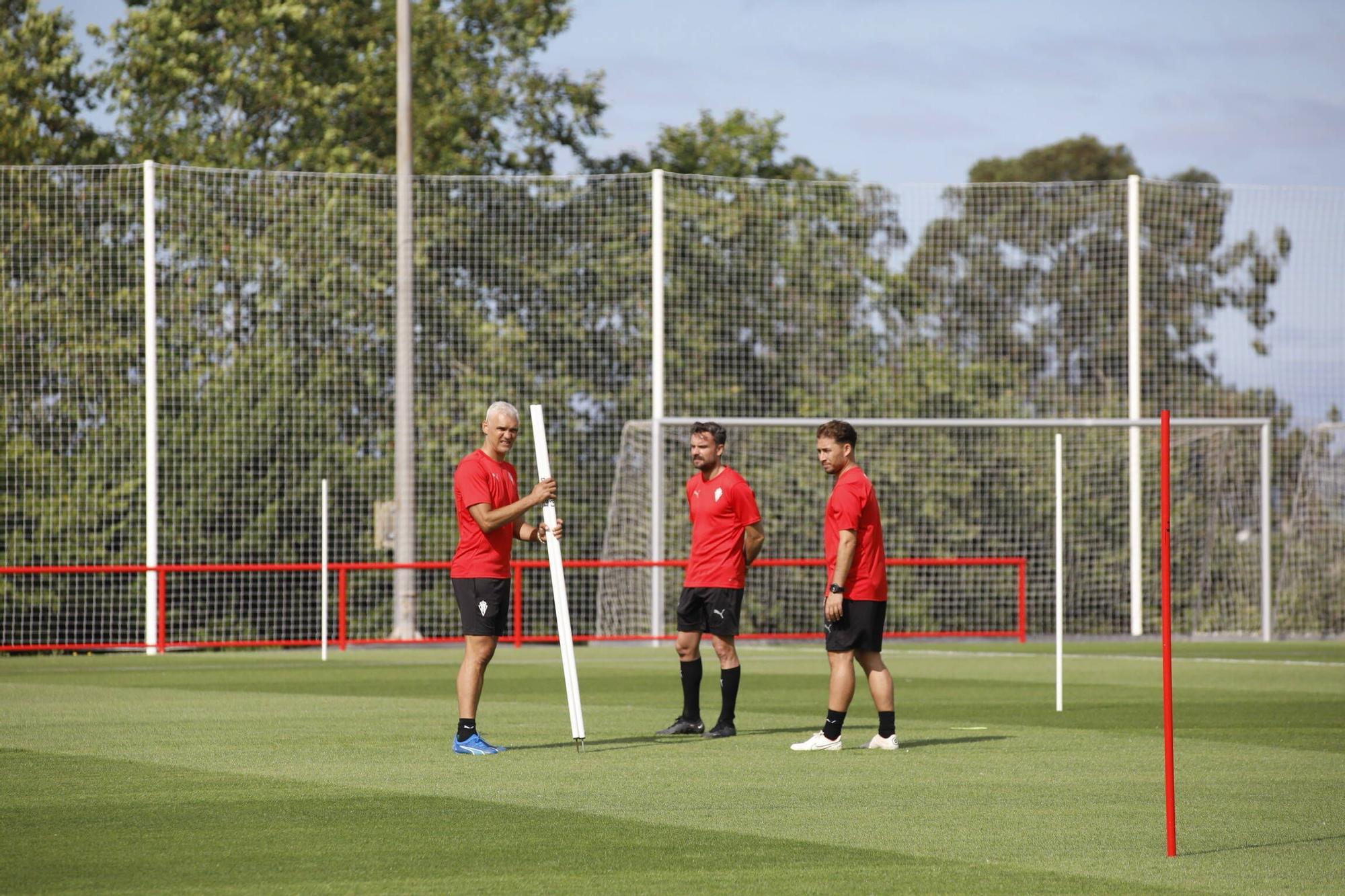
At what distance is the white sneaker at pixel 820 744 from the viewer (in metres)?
11.0

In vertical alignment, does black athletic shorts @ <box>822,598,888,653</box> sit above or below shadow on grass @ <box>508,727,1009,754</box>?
above

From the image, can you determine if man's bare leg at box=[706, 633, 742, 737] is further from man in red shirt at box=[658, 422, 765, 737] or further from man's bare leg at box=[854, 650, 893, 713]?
man's bare leg at box=[854, 650, 893, 713]

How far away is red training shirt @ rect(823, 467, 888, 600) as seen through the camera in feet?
36.1

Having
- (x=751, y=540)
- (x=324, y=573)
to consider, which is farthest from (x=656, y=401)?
(x=751, y=540)

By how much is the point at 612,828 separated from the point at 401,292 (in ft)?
59.6

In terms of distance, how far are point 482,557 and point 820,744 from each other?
2247 millimetres

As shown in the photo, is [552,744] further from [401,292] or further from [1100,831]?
[401,292]

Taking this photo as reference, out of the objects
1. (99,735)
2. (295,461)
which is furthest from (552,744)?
(295,461)

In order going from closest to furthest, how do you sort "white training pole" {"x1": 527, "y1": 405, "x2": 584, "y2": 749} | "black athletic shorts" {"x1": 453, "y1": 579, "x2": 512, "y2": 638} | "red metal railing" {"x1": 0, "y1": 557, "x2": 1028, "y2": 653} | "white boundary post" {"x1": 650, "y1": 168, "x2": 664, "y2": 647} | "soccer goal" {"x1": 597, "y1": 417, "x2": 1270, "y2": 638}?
"white training pole" {"x1": 527, "y1": 405, "x2": 584, "y2": 749}
"black athletic shorts" {"x1": 453, "y1": 579, "x2": 512, "y2": 638}
"red metal railing" {"x1": 0, "y1": 557, "x2": 1028, "y2": 653}
"white boundary post" {"x1": 650, "y1": 168, "x2": 664, "y2": 647}
"soccer goal" {"x1": 597, "y1": 417, "x2": 1270, "y2": 638}

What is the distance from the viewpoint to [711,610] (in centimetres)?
1208

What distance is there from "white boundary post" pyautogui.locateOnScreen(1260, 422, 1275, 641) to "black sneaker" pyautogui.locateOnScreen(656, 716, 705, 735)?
53.4ft

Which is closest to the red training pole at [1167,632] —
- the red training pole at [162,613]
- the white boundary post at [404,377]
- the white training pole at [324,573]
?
the white training pole at [324,573]

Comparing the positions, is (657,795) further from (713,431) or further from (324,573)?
(324,573)

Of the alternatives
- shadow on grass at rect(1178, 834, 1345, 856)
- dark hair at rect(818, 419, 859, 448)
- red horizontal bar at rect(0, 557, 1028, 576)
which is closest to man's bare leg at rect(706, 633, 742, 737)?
dark hair at rect(818, 419, 859, 448)
